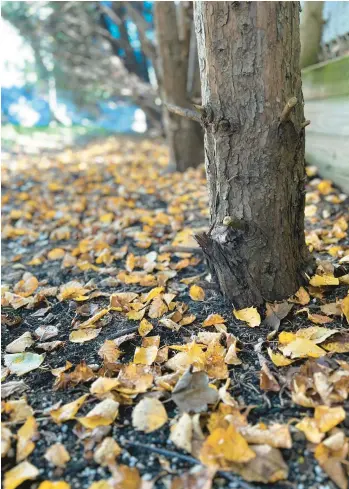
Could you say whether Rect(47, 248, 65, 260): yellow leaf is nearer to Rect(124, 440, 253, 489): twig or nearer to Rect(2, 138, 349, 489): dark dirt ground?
Rect(2, 138, 349, 489): dark dirt ground

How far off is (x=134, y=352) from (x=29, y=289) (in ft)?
2.77

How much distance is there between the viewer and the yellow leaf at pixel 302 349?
1.48 metres

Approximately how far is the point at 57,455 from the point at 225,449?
0.46 m

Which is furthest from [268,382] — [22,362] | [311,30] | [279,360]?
[311,30]

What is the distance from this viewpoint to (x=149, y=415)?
1.32 m

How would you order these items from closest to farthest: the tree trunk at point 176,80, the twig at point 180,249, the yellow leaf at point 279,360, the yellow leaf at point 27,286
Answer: the yellow leaf at point 279,360
the yellow leaf at point 27,286
the twig at point 180,249
the tree trunk at point 176,80

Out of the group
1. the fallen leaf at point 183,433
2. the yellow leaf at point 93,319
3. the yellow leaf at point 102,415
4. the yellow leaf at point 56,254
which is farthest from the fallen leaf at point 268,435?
the yellow leaf at point 56,254

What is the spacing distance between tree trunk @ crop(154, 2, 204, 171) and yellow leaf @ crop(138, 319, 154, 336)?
3.04 metres

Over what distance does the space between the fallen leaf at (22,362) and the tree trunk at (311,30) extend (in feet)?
9.89

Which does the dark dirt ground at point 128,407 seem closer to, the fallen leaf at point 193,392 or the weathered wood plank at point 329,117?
the fallen leaf at point 193,392

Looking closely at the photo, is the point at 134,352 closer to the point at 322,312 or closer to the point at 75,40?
the point at 322,312

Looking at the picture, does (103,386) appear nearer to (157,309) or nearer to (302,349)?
(157,309)

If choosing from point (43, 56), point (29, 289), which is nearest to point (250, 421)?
point (29, 289)

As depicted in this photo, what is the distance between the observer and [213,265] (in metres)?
1.85
